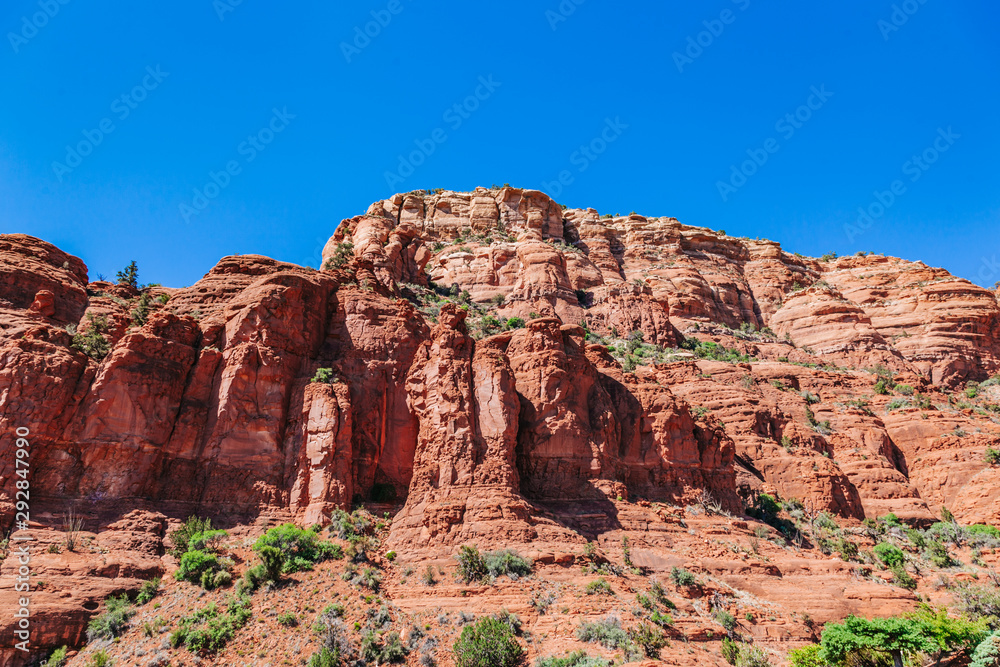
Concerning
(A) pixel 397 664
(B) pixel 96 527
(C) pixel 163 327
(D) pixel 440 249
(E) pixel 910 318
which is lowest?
(A) pixel 397 664

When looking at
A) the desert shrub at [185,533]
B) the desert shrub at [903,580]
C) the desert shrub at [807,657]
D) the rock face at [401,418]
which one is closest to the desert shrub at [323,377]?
the rock face at [401,418]

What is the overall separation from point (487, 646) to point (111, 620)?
1437 centimetres

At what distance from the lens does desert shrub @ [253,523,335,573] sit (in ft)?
92.0

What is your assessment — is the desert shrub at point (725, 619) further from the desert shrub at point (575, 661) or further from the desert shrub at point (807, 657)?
the desert shrub at point (575, 661)

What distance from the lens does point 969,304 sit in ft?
239

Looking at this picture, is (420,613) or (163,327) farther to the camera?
(163,327)

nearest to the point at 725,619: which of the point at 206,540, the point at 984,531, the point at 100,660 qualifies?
the point at 206,540

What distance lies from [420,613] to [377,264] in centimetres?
4326

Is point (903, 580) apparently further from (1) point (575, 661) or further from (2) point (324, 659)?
(2) point (324, 659)

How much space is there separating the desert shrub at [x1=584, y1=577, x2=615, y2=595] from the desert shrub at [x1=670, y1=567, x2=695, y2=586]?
13.0 feet

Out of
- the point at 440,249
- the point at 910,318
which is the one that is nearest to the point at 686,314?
the point at 910,318

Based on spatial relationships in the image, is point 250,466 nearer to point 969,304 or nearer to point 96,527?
point 96,527

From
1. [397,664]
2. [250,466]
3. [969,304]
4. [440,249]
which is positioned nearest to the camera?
[397,664]

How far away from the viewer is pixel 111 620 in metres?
24.9
